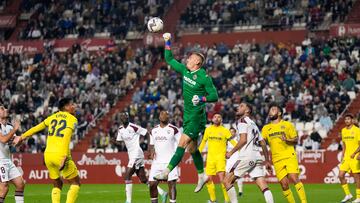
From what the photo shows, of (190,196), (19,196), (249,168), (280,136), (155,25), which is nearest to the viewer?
(155,25)

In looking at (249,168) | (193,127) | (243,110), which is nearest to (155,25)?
(193,127)

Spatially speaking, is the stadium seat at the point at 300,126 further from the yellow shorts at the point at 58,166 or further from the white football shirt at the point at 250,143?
the yellow shorts at the point at 58,166

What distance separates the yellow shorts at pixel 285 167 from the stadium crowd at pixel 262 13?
1092 inches

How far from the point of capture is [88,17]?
56.2 m

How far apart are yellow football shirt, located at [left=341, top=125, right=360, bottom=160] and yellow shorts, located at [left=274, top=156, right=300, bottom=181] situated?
5.44 m

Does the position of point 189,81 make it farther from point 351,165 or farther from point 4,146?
point 351,165

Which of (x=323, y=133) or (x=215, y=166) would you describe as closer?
(x=215, y=166)

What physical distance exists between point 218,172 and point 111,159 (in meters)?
16.4

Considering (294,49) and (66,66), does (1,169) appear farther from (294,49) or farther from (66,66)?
(66,66)

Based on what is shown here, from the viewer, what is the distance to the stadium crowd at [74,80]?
4778cm

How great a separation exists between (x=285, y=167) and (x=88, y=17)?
121 feet

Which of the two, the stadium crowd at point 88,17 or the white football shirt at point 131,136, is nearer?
the white football shirt at point 131,136

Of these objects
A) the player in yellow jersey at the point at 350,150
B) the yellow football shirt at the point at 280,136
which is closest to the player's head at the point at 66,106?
the yellow football shirt at the point at 280,136

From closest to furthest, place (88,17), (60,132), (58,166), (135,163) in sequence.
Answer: (60,132) < (58,166) < (135,163) < (88,17)
